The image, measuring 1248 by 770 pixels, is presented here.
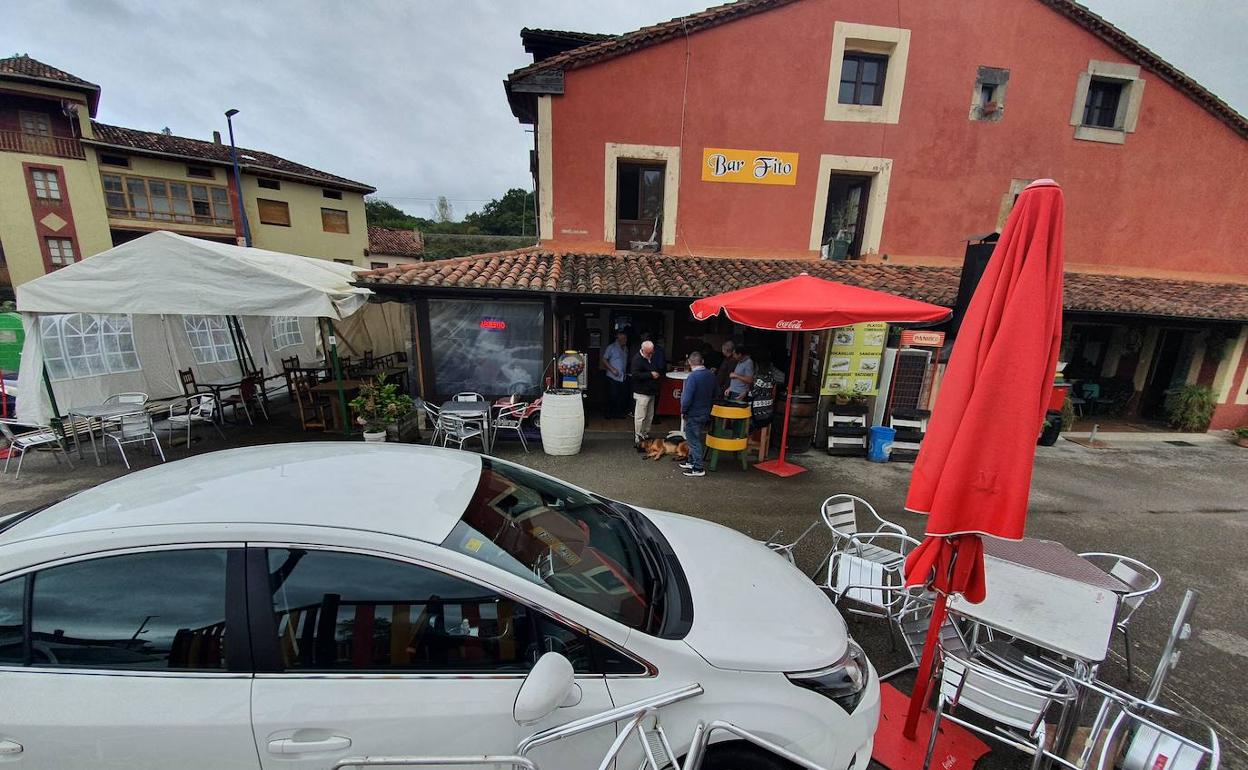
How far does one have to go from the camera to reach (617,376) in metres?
8.55

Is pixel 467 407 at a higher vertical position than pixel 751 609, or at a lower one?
lower

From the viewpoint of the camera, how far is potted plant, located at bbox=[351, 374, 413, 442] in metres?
6.90

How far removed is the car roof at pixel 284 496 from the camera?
5.70 ft

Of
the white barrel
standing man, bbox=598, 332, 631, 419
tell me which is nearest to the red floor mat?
the white barrel

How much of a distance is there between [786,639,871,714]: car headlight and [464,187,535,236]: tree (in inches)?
2031

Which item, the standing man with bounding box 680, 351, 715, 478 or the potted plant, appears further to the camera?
the potted plant

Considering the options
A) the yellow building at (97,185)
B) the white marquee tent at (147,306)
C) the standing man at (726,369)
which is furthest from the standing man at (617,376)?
the yellow building at (97,185)

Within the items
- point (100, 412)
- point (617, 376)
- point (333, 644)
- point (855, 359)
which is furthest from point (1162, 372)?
point (100, 412)

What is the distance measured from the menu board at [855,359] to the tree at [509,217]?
154 feet

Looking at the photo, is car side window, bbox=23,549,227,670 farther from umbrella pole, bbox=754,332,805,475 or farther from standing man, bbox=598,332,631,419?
standing man, bbox=598,332,631,419

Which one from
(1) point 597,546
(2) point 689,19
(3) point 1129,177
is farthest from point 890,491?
(3) point 1129,177

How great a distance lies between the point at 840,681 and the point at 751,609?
46 cm

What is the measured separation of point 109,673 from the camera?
157 cm

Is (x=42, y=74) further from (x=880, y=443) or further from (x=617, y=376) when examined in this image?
(x=880, y=443)
